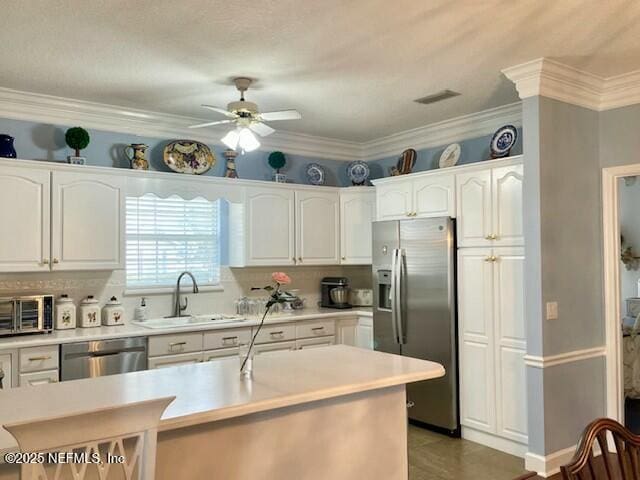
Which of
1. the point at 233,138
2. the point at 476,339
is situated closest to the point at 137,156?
the point at 233,138

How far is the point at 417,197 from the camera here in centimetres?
463

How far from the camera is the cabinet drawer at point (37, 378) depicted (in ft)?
11.5

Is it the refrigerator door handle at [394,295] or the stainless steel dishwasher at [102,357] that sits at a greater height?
the refrigerator door handle at [394,295]

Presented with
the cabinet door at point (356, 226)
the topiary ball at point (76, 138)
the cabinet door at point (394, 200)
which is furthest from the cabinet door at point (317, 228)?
the topiary ball at point (76, 138)

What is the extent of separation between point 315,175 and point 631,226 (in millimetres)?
3674

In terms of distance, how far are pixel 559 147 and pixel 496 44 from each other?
0.96 metres

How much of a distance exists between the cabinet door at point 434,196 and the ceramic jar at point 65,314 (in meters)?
2.81

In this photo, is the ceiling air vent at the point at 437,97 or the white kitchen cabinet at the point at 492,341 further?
the ceiling air vent at the point at 437,97

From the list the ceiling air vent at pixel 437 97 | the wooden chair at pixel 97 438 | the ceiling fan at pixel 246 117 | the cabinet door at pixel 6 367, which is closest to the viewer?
the wooden chair at pixel 97 438

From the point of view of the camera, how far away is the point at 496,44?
3082 millimetres

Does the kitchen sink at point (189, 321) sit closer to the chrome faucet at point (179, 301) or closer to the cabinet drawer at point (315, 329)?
the chrome faucet at point (179, 301)

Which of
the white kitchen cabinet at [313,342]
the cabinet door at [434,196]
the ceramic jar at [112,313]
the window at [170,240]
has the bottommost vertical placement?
the white kitchen cabinet at [313,342]

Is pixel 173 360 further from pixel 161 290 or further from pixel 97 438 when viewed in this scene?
pixel 97 438

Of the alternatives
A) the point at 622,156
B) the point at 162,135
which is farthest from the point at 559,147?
the point at 162,135
